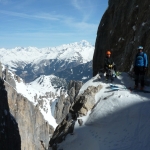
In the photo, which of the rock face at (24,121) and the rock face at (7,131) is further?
the rock face at (24,121)

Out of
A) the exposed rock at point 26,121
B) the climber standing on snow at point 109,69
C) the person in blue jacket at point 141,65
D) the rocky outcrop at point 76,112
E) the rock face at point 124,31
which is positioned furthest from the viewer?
the exposed rock at point 26,121

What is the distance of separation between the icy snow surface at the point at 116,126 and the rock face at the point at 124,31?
12365mm

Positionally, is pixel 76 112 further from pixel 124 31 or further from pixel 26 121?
pixel 26 121

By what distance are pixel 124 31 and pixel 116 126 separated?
94.4 feet

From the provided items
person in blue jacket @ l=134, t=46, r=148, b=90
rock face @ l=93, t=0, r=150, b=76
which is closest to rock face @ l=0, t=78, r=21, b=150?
rock face @ l=93, t=0, r=150, b=76

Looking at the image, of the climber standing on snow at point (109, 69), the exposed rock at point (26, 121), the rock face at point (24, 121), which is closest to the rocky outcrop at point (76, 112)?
the climber standing on snow at point (109, 69)

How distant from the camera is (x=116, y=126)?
49.8 ft

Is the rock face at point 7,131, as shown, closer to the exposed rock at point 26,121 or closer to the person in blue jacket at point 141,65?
the exposed rock at point 26,121

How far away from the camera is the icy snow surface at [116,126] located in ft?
44.1

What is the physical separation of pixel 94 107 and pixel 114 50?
2569 centimetres

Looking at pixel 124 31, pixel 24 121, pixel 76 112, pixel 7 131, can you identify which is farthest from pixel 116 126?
pixel 24 121

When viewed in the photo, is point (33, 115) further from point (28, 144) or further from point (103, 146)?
point (103, 146)

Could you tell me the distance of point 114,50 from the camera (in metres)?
42.3

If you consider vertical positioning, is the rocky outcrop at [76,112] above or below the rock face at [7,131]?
above
